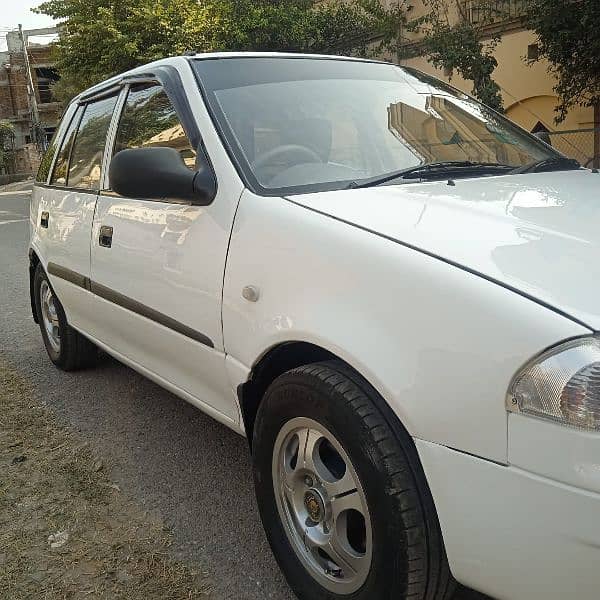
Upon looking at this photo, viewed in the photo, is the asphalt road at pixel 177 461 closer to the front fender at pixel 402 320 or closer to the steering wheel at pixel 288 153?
the front fender at pixel 402 320

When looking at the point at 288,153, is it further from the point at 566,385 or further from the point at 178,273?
the point at 566,385

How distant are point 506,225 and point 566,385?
643mm

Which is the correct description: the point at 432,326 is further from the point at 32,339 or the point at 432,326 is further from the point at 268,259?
the point at 32,339

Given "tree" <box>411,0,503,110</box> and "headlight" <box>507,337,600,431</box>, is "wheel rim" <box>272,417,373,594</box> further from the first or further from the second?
"tree" <box>411,0,503,110</box>

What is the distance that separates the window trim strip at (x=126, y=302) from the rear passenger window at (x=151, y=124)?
0.62 meters

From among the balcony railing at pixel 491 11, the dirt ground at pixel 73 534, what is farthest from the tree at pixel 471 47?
the dirt ground at pixel 73 534

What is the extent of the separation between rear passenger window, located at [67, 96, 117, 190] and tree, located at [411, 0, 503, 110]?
980 centimetres

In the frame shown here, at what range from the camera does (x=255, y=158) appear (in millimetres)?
2494

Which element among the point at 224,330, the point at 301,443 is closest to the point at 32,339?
the point at 224,330

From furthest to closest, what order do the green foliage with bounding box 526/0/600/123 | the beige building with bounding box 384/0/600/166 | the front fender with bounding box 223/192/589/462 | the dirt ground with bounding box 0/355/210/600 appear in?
the beige building with bounding box 384/0/600/166 < the green foliage with bounding box 526/0/600/123 < the dirt ground with bounding box 0/355/210/600 < the front fender with bounding box 223/192/589/462

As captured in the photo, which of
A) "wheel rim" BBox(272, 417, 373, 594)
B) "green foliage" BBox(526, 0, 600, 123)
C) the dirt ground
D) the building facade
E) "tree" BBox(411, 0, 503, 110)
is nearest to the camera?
"wheel rim" BBox(272, 417, 373, 594)

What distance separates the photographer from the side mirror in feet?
7.99

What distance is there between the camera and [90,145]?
3855 millimetres

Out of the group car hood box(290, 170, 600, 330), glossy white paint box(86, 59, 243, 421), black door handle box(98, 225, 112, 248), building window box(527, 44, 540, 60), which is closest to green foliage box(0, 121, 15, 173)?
building window box(527, 44, 540, 60)
